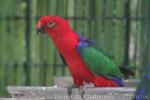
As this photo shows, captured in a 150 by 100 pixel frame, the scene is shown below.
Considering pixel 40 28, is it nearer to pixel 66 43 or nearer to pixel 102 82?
pixel 66 43

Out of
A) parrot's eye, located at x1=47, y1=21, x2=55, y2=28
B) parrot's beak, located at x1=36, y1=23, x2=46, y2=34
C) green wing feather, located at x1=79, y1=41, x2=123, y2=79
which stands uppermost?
parrot's eye, located at x1=47, y1=21, x2=55, y2=28

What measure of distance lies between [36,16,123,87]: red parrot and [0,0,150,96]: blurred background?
1.84 metres

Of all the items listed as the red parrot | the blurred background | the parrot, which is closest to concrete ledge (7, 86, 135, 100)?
the red parrot

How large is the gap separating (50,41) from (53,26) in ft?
6.92

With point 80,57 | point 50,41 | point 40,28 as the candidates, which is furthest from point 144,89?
point 50,41

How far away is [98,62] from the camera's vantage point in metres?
3.45

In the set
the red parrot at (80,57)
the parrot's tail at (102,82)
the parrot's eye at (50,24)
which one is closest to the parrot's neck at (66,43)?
the red parrot at (80,57)

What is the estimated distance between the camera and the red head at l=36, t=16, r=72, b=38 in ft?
10.6

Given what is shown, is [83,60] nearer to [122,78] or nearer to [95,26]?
[122,78]

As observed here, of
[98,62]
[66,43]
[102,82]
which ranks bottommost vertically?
[102,82]

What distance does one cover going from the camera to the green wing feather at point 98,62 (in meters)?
3.40

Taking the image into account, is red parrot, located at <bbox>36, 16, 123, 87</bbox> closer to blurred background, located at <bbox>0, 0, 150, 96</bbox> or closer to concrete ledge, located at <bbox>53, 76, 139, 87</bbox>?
concrete ledge, located at <bbox>53, 76, 139, 87</bbox>

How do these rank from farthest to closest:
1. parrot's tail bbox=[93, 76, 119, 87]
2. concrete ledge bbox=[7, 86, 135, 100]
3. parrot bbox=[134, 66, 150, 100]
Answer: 1. parrot's tail bbox=[93, 76, 119, 87]
2. concrete ledge bbox=[7, 86, 135, 100]
3. parrot bbox=[134, 66, 150, 100]

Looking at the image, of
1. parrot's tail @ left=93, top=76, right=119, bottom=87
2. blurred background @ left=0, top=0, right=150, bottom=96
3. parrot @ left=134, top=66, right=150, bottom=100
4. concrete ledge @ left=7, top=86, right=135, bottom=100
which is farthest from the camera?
blurred background @ left=0, top=0, right=150, bottom=96
